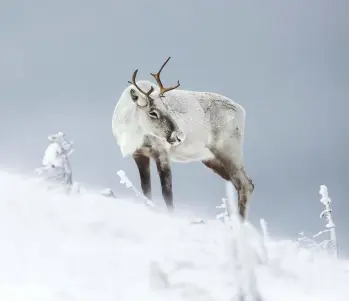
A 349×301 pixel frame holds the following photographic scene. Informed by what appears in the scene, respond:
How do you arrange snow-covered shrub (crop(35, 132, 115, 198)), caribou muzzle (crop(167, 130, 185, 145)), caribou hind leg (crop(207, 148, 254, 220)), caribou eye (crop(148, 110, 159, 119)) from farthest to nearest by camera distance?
1. caribou hind leg (crop(207, 148, 254, 220))
2. caribou eye (crop(148, 110, 159, 119))
3. caribou muzzle (crop(167, 130, 185, 145))
4. snow-covered shrub (crop(35, 132, 115, 198))

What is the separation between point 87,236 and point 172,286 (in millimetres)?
458

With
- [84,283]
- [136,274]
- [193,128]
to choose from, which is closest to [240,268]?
[136,274]

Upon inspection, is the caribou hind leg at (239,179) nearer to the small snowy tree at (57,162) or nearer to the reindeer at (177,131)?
the reindeer at (177,131)

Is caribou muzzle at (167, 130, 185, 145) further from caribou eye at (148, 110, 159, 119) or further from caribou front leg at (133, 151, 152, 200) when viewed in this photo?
caribou front leg at (133, 151, 152, 200)

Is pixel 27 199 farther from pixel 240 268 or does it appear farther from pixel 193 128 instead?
pixel 193 128

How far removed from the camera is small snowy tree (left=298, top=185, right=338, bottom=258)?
406 cm

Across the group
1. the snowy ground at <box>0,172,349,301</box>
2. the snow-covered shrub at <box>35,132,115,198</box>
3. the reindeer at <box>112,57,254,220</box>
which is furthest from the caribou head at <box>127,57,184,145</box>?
the snowy ground at <box>0,172,349,301</box>

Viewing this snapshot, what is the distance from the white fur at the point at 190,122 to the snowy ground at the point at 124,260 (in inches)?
52.2

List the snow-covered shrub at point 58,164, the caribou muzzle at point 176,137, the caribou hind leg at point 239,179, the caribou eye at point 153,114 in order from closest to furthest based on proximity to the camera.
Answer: the snow-covered shrub at point 58,164 < the caribou muzzle at point 176,137 < the caribou eye at point 153,114 < the caribou hind leg at point 239,179

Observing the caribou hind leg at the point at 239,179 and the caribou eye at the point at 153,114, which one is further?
the caribou hind leg at the point at 239,179

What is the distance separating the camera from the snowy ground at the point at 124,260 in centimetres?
190

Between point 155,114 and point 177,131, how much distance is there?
0.70ft

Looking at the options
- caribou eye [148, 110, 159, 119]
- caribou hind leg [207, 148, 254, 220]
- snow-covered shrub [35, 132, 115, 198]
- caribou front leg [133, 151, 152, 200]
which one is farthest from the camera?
caribou hind leg [207, 148, 254, 220]

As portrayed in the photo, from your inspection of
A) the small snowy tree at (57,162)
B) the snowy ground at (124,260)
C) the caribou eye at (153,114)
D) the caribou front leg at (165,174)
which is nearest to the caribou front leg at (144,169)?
the caribou front leg at (165,174)
